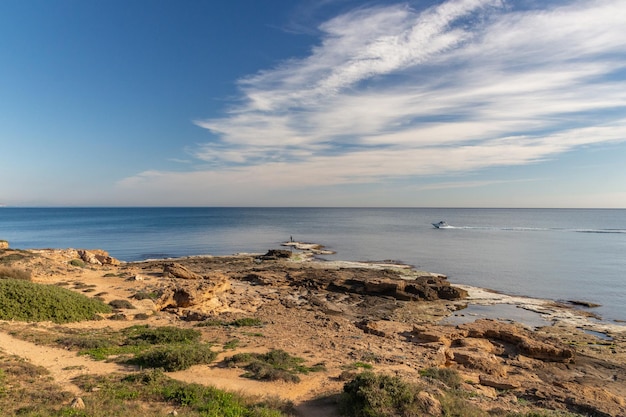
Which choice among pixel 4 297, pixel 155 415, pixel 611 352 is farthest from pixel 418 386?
pixel 4 297

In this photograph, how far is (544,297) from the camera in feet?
102

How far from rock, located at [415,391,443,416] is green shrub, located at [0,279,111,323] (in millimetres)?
16745

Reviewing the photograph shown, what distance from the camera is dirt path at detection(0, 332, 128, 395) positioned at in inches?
415

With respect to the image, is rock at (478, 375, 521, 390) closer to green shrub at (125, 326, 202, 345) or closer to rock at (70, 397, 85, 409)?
green shrub at (125, 326, 202, 345)

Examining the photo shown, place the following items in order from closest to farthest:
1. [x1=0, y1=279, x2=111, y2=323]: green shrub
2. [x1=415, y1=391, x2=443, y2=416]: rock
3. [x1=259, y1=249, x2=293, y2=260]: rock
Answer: [x1=415, y1=391, x2=443, y2=416]: rock < [x1=0, y1=279, x2=111, y2=323]: green shrub < [x1=259, y1=249, x2=293, y2=260]: rock

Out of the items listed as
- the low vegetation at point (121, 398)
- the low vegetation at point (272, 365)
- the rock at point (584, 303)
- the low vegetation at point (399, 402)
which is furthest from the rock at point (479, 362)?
the rock at point (584, 303)

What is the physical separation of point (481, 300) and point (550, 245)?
160 feet

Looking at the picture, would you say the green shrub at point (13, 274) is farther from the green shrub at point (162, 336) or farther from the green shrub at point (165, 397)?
the green shrub at point (165, 397)

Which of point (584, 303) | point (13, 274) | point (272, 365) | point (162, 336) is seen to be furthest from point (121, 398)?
point (584, 303)

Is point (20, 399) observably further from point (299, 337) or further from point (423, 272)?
point (423, 272)

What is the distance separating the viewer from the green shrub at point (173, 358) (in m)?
11.8

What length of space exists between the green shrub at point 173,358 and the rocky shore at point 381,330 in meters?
0.31

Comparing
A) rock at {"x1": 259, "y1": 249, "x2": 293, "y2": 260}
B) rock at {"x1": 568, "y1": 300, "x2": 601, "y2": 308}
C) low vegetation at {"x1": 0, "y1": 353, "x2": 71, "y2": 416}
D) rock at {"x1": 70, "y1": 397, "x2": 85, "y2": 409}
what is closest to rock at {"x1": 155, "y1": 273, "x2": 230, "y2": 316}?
low vegetation at {"x1": 0, "y1": 353, "x2": 71, "y2": 416}

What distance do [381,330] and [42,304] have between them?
17652mm
